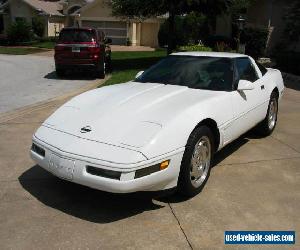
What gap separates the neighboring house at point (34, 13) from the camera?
43.3m

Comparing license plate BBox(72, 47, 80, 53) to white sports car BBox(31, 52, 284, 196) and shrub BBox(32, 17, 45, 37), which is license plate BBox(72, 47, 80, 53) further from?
shrub BBox(32, 17, 45, 37)

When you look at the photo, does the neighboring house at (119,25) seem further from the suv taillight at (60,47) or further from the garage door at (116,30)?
the suv taillight at (60,47)

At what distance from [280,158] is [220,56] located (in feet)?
5.46

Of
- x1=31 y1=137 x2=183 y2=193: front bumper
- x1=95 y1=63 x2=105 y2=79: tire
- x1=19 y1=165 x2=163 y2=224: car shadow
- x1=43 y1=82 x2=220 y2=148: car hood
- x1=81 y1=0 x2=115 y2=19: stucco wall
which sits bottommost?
x1=95 y1=63 x2=105 y2=79: tire

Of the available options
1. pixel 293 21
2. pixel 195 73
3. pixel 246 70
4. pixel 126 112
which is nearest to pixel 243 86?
pixel 195 73

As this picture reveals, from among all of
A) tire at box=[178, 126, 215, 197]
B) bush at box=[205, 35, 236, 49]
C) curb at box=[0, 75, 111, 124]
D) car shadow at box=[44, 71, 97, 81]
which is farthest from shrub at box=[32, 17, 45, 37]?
tire at box=[178, 126, 215, 197]

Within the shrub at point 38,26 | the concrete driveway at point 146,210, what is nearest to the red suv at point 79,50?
the concrete driveway at point 146,210

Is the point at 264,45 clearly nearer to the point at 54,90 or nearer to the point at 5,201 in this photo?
the point at 54,90

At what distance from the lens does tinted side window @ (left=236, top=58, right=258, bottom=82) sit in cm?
578

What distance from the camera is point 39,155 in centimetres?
429

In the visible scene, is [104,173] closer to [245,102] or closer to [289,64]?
[245,102]

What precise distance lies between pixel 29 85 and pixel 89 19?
99.0ft

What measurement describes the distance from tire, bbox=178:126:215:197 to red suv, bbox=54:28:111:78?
1019 centimetres

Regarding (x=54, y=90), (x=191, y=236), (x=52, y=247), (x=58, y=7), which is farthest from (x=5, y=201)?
(x=58, y=7)
